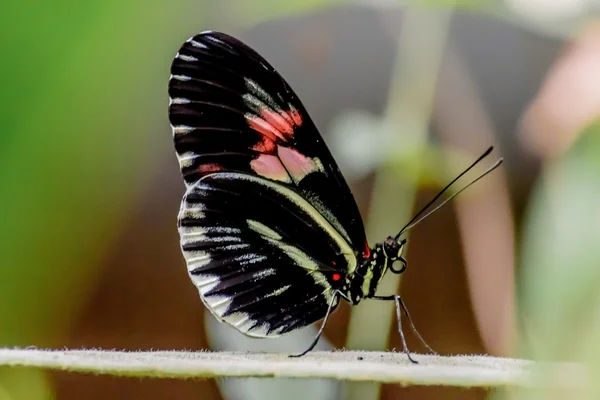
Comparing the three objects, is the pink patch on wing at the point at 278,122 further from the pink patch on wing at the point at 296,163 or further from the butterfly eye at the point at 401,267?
the butterfly eye at the point at 401,267

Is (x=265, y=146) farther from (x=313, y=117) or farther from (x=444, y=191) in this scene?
(x=444, y=191)

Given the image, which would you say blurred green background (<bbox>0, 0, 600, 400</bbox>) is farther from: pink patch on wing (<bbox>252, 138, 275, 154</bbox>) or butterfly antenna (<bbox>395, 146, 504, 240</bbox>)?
pink patch on wing (<bbox>252, 138, 275, 154</bbox>)

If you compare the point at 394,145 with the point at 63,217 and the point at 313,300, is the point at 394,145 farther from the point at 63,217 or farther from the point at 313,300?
the point at 63,217

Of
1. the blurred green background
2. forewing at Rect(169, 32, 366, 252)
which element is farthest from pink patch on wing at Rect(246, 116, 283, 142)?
the blurred green background

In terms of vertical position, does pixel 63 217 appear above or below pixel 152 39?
below

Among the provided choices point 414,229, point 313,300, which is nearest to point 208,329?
point 313,300

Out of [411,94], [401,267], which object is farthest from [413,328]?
[411,94]
